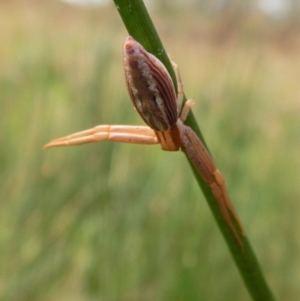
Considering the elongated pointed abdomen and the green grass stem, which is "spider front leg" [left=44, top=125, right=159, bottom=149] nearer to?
the elongated pointed abdomen

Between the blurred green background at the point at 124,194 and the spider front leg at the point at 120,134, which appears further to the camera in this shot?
the blurred green background at the point at 124,194

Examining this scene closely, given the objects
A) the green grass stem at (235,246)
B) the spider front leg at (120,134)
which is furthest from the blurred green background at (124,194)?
the green grass stem at (235,246)

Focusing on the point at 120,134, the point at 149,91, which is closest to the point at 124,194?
the point at 120,134

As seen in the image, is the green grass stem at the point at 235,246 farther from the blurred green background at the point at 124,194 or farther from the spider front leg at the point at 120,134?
the blurred green background at the point at 124,194

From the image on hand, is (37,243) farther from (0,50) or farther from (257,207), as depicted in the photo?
(0,50)

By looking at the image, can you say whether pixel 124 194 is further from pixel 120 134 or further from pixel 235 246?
pixel 235 246

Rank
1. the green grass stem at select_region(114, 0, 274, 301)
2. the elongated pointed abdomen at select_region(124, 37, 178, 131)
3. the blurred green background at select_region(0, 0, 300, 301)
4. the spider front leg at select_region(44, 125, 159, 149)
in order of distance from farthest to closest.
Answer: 1. the blurred green background at select_region(0, 0, 300, 301)
2. the spider front leg at select_region(44, 125, 159, 149)
3. the elongated pointed abdomen at select_region(124, 37, 178, 131)
4. the green grass stem at select_region(114, 0, 274, 301)

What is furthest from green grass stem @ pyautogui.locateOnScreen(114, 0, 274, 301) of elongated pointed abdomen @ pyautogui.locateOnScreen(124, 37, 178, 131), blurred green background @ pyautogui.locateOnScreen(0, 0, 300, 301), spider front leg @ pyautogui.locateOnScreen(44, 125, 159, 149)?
blurred green background @ pyautogui.locateOnScreen(0, 0, 300, 301)

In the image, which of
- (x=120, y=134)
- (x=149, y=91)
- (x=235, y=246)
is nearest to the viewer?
(x=235, y=246)
